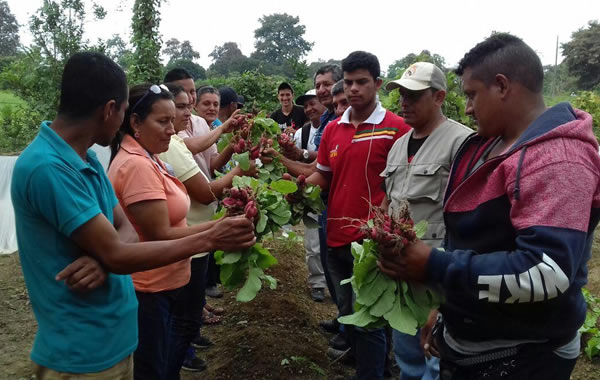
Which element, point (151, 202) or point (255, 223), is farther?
point (255, 223)

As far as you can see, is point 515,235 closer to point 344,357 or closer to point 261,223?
point 261,223

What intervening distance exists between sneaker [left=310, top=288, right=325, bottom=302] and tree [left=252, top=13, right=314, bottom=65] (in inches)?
2487

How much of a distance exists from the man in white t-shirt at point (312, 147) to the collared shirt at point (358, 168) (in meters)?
1.81

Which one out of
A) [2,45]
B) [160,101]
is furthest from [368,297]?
[2,45]

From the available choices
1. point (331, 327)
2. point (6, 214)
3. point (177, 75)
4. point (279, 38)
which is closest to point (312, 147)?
point (177, 75)

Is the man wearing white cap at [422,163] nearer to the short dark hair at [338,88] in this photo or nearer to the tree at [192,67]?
the short dark hair at [338,88]

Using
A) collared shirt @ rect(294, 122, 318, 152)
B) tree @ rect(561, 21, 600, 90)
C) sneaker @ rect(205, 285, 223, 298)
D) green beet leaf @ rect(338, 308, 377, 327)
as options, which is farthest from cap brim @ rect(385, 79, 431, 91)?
tree @ rect(561, 21, 600, 90)

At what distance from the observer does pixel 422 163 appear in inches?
110

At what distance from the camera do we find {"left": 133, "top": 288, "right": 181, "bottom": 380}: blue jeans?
99.3 inches

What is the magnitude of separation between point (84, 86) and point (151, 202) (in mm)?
777

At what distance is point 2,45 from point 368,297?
54813 millimetres

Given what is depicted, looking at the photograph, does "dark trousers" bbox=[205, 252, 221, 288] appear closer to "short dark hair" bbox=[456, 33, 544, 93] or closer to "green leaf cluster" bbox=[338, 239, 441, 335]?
"green leaf cluster" bbox=[338, 239, 441, 335]

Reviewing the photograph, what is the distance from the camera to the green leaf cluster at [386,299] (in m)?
1.95

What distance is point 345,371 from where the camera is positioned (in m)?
4.00
